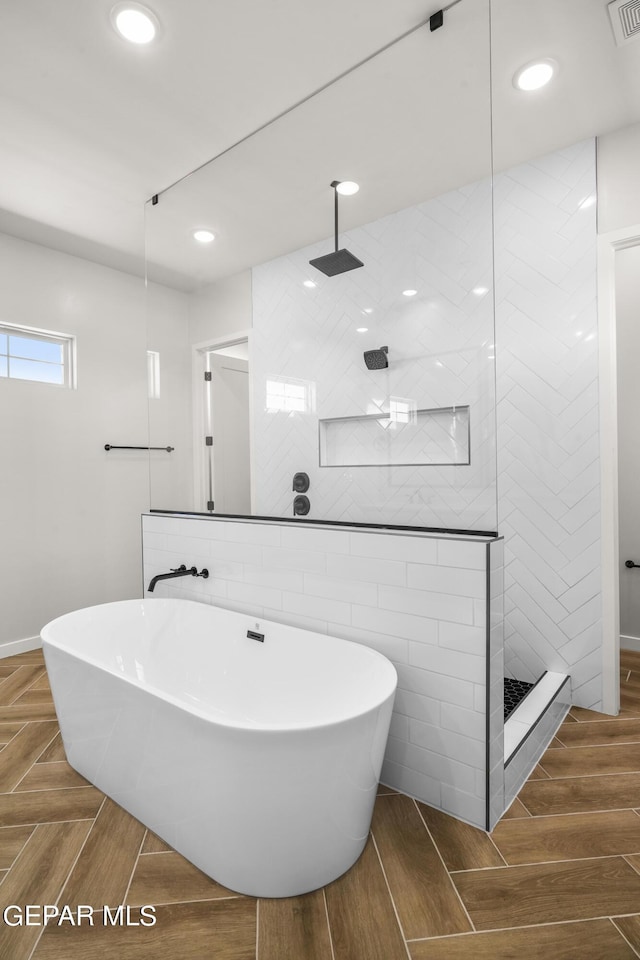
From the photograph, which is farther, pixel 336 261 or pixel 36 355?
pixel 36 355

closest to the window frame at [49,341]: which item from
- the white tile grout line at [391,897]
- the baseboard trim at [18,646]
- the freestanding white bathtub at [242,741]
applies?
the baseboard trim at [18,646]

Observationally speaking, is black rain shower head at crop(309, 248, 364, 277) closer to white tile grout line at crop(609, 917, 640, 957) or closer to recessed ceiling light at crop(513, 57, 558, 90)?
recessed ceiling light at crop(513, 57, 558, 90)

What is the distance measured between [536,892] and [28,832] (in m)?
1.63

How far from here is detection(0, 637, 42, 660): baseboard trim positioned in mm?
3312

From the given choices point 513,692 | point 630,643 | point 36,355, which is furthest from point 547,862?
point 36,355

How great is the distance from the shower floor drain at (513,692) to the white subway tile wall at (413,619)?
1.88ft

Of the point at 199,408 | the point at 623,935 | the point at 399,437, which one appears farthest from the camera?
the point at 199,408

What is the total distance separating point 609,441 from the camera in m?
2.37

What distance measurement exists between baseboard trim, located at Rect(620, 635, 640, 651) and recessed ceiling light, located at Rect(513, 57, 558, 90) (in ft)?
10.5

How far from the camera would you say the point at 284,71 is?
2.00 metres

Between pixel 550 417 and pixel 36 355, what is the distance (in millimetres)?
3433

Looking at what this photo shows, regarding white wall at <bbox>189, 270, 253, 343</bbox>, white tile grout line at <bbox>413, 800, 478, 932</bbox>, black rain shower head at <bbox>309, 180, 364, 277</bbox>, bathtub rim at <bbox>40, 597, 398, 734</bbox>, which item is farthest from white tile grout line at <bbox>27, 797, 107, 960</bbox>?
black rain shower head at <bbox>309, 180, 364, 277</bbox>

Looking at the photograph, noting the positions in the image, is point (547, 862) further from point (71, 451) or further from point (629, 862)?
point (71, 451)

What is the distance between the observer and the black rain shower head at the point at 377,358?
201cm
